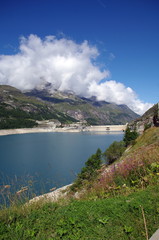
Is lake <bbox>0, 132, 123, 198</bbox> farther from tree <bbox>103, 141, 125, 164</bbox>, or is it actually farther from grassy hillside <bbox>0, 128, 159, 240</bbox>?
tree <bbox>103, 141, 125, 164</bbox>

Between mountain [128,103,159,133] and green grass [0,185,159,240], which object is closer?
green grass [0,185,159,240]

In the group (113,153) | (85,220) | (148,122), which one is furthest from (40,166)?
(148,122)

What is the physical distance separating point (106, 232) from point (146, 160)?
432cm

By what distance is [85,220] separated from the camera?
3699mm

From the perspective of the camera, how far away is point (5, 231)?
3541 millimetres

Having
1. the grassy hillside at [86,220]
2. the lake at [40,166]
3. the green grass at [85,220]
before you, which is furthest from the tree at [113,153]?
the green grass at [85,220]

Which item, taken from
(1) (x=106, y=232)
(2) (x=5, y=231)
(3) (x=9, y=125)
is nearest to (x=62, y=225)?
(1) (x=106, y=232)

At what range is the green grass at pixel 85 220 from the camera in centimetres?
329

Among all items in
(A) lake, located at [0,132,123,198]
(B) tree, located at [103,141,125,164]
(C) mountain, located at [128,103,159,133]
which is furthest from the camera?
(B) tree, located at [103,141,125,164]

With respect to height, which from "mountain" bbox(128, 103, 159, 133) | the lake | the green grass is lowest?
the lake

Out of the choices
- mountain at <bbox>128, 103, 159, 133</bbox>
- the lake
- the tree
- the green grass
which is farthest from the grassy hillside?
the tree

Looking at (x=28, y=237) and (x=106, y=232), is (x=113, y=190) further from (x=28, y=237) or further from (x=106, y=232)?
(x=28, y=237)

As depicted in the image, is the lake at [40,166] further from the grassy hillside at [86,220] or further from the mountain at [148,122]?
the mountain at [148,122]

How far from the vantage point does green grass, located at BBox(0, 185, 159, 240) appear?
3295 mm
